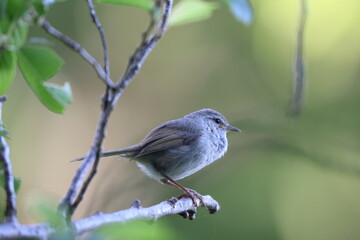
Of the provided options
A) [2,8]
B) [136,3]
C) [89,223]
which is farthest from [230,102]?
[2,8]

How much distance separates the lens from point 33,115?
7.95 metres

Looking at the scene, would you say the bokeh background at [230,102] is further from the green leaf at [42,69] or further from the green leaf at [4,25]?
the green leaf at [4,25]

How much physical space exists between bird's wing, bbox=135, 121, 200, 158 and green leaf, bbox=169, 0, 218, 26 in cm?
237

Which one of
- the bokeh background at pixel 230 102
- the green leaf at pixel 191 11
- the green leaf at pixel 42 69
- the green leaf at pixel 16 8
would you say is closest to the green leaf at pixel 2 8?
the green leaf at pixel 16 8

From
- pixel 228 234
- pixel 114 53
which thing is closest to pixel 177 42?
pixel 114 53

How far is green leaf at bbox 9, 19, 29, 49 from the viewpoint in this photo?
71.8 inches

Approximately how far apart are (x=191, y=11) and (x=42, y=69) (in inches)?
29.3

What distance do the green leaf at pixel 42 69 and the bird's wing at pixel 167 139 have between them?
8.44 feet

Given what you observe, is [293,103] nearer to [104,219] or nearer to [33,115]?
[104,219]

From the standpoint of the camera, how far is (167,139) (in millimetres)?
4797

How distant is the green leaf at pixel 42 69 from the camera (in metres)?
1.80

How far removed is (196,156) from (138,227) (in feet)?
11.6

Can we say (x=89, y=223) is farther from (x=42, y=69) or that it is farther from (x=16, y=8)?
(x=16, y=8)

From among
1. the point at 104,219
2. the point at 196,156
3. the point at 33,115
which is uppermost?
the point at 104,219
